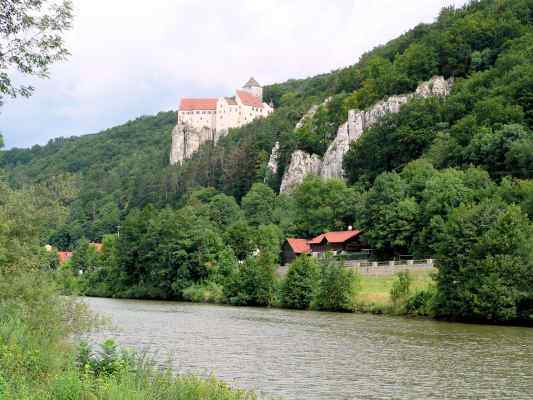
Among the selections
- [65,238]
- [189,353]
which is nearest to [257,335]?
[189,353]

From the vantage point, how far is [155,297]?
87.6 metres

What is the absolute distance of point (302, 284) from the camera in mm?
66000

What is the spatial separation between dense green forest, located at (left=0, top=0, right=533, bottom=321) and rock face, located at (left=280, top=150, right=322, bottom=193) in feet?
10.9

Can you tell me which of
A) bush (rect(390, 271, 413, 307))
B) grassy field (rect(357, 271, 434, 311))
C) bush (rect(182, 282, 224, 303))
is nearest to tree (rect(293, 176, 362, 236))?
bush (rect(182, 282, 224, 303))

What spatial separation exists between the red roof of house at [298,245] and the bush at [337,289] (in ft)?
91.9

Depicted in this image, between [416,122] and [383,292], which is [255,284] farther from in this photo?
[416,122]

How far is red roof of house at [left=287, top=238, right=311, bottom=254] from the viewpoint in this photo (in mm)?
93125

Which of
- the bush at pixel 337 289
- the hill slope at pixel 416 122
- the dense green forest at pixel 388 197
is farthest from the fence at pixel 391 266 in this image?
the hill slope at pixel 416 122

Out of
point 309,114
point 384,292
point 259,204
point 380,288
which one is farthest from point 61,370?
point 309,114

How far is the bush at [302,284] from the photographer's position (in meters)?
65.9

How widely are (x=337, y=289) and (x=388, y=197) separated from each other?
67.2 feet

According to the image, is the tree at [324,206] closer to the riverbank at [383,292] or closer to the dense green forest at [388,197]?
the dense green forest at [388,197]

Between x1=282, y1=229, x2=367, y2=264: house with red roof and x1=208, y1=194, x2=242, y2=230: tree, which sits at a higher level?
x1=208, y1=194, x2=242, y2=230: tree

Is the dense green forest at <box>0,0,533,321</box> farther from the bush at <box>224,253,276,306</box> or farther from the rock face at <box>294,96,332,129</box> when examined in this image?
the rock face at <box>294,96,332,129</box>
